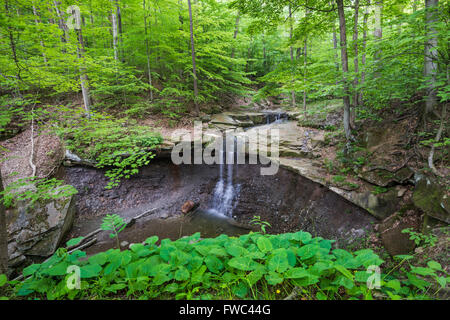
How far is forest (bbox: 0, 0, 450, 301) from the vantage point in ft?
4.97

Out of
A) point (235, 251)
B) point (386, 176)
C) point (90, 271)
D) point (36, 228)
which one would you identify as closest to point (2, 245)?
point (90, 271)

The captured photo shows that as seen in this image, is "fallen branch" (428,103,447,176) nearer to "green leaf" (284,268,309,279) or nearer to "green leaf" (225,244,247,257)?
"green leaf" (284,268,309,279)

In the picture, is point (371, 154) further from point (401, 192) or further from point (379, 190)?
point (401, 192)

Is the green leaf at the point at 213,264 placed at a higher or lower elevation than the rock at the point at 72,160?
lower

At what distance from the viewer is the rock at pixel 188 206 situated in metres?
7.46

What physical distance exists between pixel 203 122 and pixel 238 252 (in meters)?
9.47

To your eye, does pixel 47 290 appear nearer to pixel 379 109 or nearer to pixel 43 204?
pixel 43 204

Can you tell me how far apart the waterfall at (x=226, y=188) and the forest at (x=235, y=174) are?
0.18 feet

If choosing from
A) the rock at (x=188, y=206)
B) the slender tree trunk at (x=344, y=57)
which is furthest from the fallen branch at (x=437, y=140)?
the rock at (x=188, y=206)

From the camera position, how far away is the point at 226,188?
8102mm

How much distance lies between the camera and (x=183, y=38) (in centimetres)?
1011

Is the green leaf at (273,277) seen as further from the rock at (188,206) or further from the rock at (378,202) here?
the rock at (188,206)

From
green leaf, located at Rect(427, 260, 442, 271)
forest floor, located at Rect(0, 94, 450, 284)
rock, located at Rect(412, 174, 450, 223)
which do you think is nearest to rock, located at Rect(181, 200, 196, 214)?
forest floor, located at Rect(0, 94, 450, 284)

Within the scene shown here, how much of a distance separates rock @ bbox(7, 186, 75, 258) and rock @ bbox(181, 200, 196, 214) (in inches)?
148
